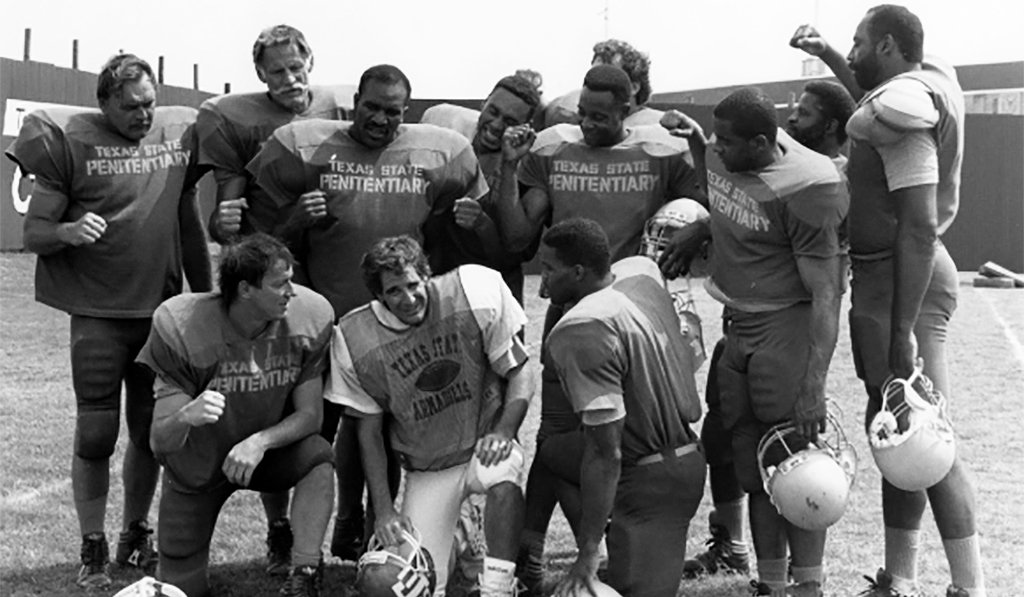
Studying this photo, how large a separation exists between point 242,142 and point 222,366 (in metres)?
1.20

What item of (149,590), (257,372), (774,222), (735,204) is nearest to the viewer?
(149,590)

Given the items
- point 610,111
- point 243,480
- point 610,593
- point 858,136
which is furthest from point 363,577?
point 858,136

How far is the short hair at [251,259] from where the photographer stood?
4.98 m

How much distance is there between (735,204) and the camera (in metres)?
5.04

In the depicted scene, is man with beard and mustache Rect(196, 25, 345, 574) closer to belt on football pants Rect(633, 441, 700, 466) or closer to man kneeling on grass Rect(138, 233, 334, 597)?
man kneeling on grass Rect(138, 233, 334, 597)

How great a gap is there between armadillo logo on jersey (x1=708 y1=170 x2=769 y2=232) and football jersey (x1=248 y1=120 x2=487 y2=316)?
1.09 m

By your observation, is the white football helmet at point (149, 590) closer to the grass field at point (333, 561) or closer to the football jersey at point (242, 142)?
the grass field at point (333, 561)

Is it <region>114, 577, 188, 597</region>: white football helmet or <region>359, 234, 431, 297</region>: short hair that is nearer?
<region>114, 577, 188, 597</region>: white football helmet

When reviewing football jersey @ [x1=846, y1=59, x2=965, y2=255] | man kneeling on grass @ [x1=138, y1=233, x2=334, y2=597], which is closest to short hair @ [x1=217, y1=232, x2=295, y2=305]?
man kneeling on grass @ [x1=138, y1=233, x2=334, y2=597]

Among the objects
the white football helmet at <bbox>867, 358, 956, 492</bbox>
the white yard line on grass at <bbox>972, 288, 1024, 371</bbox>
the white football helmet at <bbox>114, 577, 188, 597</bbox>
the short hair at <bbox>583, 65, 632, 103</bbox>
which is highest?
the short hair at <bbox>583, 65, 632, 103</bbox>

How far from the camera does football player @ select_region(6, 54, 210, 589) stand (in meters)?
5.56

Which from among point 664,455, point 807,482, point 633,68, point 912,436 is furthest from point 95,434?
point 912,436

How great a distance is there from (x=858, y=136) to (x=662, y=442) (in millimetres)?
1381

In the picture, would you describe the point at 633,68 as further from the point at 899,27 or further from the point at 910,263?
the point at 910,263
